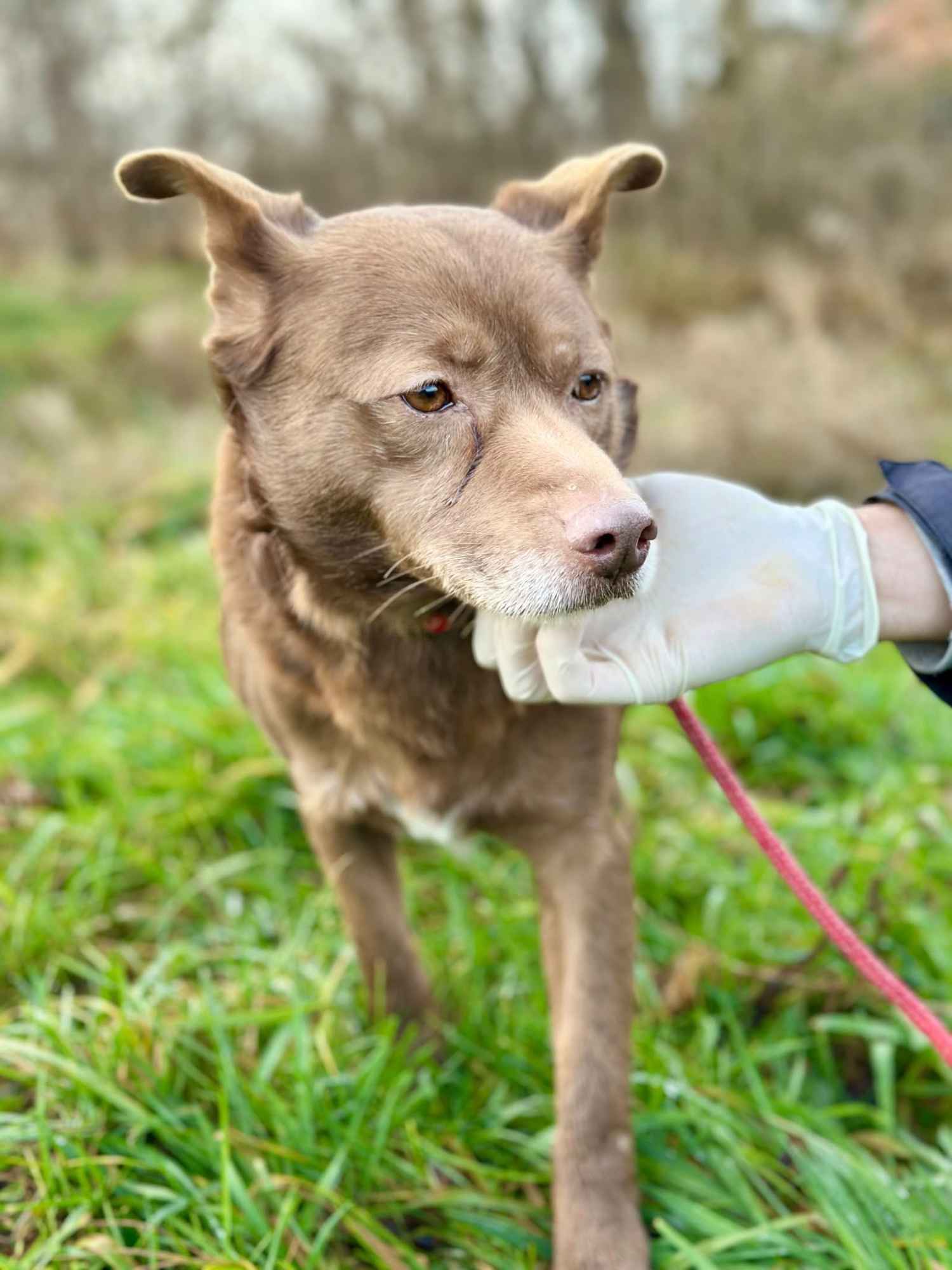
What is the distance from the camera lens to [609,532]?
1716mm

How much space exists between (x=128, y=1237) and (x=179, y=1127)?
218 mm

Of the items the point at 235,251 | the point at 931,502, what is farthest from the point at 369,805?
the point at 931,502

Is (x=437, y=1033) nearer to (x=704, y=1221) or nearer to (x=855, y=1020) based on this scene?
(x=704, y=1221)

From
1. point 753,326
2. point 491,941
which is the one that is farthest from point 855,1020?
point 753,326

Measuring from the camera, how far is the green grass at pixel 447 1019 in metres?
2.24

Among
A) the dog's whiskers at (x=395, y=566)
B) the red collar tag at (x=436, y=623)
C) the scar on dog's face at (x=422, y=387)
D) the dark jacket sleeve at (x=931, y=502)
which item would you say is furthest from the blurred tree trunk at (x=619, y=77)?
the dog's whiskers at (x=395, y=566)

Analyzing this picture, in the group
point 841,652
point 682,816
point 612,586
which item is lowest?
point 682,816

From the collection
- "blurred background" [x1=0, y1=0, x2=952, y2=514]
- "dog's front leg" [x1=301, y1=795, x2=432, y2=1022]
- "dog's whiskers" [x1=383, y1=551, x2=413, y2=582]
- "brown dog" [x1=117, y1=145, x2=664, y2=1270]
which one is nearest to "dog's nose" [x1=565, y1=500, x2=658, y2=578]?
"brown dog" [x1=117, y1=145, x2=664, y2=1270]

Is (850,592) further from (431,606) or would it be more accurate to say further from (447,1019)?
(447,1019)

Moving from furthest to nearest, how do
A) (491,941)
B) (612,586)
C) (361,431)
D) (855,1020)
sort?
(491,941), (855,1020), (361,431), (612,586)

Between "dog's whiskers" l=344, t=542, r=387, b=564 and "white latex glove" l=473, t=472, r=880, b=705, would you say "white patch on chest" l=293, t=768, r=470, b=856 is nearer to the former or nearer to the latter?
"white latex glove" l=473, t=472, r=880, b=705

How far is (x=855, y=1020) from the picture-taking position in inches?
108

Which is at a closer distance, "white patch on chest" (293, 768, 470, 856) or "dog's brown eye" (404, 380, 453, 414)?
"dog's brown eye" (404, 380, 453, 414)

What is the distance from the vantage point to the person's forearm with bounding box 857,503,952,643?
83.0 inches
